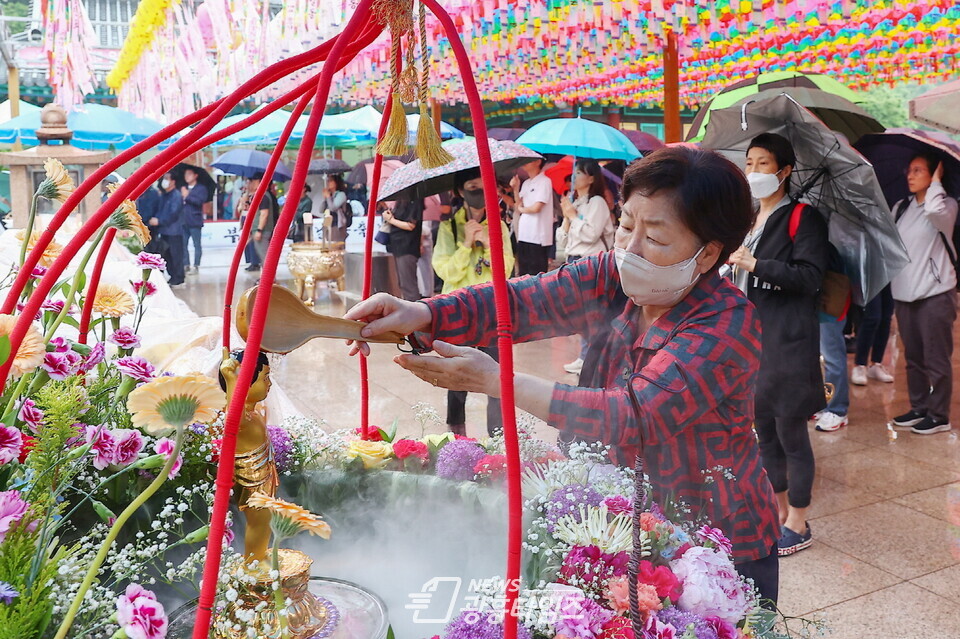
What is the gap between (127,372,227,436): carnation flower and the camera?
2.66 ft

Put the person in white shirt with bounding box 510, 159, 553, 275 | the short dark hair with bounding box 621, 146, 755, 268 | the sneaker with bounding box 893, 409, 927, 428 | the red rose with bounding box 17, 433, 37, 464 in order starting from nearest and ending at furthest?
the red rose with bounding box 17, 433, 37, 464
the short dark hair with bounding box 621, 146, 755, 268
the sneaker with bounding box 893, 409, 927, 428
the person in white shirt with bounding box 510, 159, 553, 275

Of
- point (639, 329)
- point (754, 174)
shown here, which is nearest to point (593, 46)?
point (754, 174)

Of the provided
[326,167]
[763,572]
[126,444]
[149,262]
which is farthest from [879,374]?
[326,167]

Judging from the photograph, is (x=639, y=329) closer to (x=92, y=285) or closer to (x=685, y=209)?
(x=685, y=209)

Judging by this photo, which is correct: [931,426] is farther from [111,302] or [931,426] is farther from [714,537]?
[111,302]

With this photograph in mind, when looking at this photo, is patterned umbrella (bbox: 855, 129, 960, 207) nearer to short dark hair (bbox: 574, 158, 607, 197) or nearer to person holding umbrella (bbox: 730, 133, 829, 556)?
short dark hair (bbox: 574, 158, 607, 197)

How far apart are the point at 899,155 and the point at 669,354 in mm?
3825

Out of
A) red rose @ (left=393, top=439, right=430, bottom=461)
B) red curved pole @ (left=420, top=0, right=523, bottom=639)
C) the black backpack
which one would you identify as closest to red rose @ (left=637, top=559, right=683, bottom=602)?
red curved pole @ (left=420, top=0, right=523, bottom=639)

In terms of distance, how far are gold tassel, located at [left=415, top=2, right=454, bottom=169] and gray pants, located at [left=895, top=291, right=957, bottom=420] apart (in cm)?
384

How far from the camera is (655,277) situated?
3.97 ft

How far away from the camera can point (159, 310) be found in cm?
299

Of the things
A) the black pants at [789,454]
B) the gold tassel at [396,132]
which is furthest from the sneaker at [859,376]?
the gold tassel at [396,132]

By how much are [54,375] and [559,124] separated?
5487 millimetres

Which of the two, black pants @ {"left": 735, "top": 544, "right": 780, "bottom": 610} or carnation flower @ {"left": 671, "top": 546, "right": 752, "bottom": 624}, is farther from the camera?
black pants @ {"left": 735, "top": 544, "right": 780, "bottom": 610}
